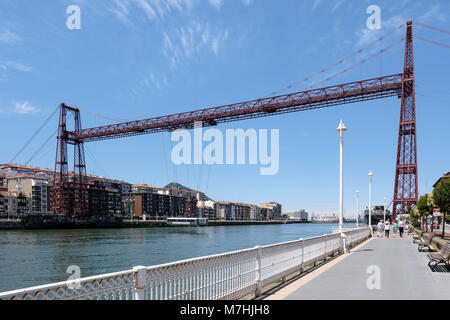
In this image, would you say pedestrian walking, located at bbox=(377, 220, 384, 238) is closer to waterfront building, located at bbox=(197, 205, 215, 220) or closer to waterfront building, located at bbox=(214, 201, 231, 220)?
waterfront building, located at bbox=(197, 205, 215, 220)

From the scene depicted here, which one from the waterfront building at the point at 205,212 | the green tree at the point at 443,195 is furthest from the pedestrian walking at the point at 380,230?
the waterfront building at the point at 205,212

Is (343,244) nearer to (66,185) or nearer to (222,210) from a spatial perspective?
(66,185)

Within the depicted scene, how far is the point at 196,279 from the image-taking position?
5.65 metres

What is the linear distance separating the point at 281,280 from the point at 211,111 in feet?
232

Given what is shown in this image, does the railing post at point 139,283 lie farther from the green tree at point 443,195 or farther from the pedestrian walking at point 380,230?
the pedestrian walking at point 380,230

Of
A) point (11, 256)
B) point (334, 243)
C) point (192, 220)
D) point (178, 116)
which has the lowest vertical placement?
point (192, 220)

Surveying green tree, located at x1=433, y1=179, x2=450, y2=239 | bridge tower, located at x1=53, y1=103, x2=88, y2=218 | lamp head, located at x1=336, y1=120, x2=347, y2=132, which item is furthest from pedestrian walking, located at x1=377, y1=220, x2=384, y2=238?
bridge tower, located at x1=53, y1=103, x2=88, y2=218

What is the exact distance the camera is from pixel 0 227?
76.6m

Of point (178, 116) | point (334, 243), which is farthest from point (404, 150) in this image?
point (178, 116)

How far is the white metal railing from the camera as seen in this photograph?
3738mm

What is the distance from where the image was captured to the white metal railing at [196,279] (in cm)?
374

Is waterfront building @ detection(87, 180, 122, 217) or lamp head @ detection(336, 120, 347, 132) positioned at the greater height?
lamp head @ detection(336, 120, 347, 132)
